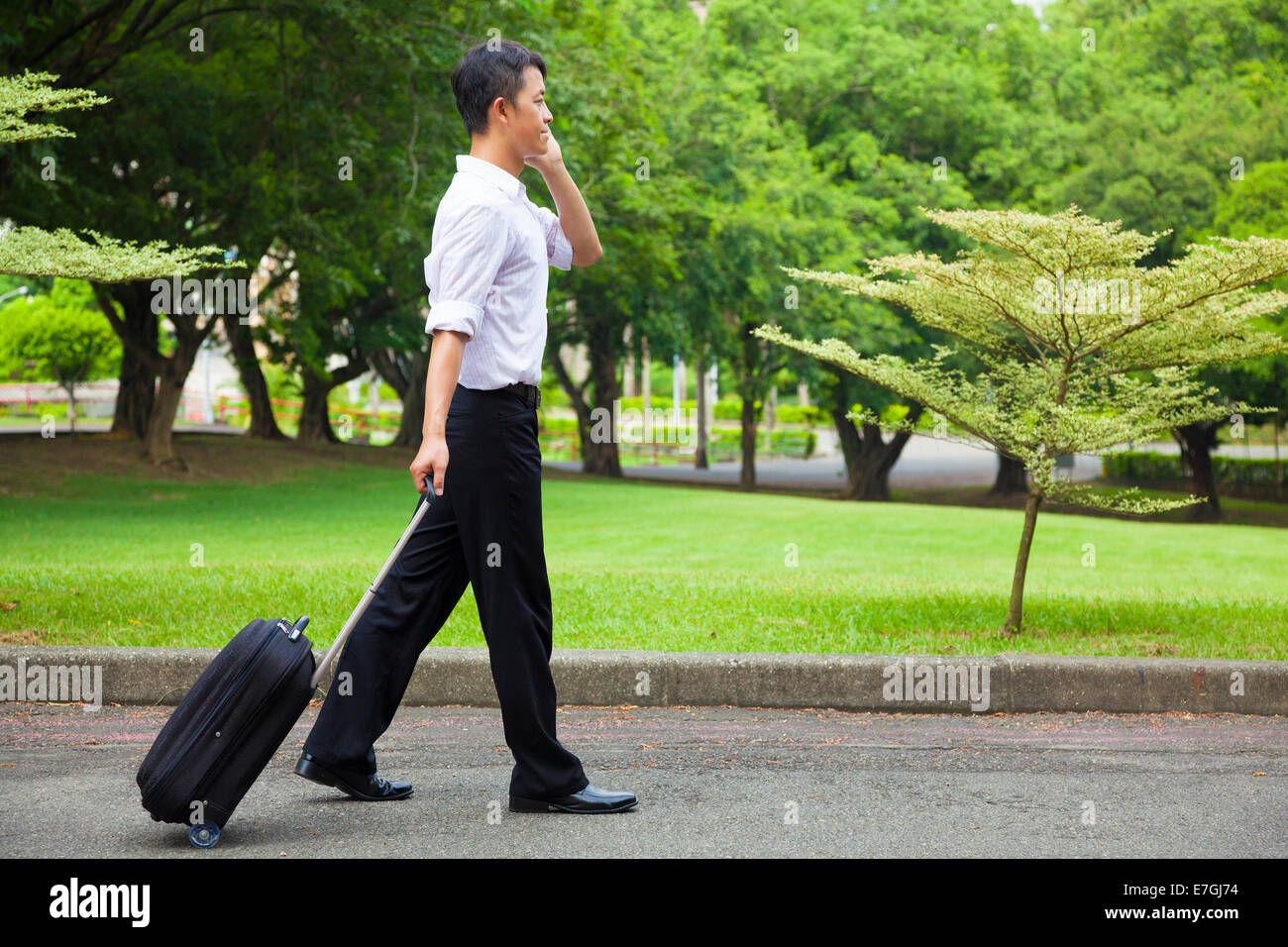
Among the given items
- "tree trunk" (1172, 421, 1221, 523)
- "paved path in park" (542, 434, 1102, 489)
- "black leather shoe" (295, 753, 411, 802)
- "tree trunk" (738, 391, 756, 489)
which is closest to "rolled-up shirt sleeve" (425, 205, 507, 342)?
"black leather shoe" (295, 753, 411, 802)

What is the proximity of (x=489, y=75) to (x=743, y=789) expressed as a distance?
2.33 m

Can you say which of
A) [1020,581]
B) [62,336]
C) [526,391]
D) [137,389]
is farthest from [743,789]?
[62,336]

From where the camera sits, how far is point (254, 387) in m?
26.8

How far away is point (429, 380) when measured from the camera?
3.75 m

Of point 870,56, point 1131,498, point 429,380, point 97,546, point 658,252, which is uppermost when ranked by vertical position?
point 870,56

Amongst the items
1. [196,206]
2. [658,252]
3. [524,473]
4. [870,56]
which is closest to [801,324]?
[658,252]

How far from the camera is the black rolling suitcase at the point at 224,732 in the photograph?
3.50 meters

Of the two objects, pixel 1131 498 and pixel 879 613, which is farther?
pixel 879 613

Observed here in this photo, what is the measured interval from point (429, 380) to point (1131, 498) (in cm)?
484

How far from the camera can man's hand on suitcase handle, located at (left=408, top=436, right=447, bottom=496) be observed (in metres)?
3.68

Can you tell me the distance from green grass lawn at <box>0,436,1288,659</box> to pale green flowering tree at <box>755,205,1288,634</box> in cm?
110

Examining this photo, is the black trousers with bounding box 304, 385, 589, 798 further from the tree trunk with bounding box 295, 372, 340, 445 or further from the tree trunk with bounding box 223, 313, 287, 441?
the tree trunk with bounding box 295, 372, 340, 445
